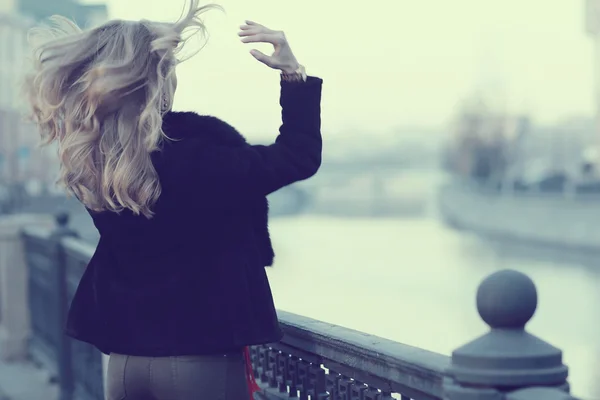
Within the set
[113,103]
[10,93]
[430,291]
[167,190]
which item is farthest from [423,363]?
[10,93]

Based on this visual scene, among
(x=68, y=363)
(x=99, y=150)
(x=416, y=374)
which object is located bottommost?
(x=68, y=363)

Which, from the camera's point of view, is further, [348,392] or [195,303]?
[348,392]

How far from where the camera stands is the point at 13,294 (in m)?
9.73

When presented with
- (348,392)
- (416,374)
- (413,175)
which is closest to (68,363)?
(348,392)

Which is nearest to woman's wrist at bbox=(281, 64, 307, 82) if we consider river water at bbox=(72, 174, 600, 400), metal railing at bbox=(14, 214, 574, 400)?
metal railing at bbox=(14, 214, 574, 400)

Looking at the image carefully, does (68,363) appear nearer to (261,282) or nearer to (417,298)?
(261,282)

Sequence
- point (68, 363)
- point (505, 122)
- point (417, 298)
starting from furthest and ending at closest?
point (505, 122), point (417, 298), point (68, 363)

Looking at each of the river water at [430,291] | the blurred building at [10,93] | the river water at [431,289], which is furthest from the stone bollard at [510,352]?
the blurred building at [10,93]

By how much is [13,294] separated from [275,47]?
24.0 feet

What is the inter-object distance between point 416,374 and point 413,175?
416ft

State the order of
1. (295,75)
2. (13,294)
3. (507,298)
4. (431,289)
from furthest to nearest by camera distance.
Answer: (431,289)
(13,294)
(295,75)
(507,298)

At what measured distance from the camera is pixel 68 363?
7.67 metres

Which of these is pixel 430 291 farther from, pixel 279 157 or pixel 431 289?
pixel 279 157

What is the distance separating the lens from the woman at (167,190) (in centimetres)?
274
